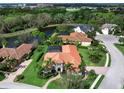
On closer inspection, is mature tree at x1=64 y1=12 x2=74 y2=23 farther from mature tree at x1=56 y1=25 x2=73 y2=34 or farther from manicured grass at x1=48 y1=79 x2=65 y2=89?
manicured grass at x1=48 y1=79 x2=65 y2=89

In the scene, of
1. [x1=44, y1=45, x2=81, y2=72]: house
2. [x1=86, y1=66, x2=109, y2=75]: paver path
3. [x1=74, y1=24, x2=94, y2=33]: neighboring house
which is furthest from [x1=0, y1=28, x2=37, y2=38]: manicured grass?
[x1=86, y1=66, x2=109, y2=75]: paver path

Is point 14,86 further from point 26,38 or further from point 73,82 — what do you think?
point 73,82

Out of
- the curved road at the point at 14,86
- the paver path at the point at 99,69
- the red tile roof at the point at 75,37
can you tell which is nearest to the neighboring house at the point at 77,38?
the red tile roof at the point at 75,37

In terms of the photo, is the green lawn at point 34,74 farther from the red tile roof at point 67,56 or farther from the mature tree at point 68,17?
the mature tree at point 68,17

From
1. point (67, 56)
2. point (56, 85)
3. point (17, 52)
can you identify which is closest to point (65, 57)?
point (67, 56)

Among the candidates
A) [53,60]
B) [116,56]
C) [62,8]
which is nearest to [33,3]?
[62,8]

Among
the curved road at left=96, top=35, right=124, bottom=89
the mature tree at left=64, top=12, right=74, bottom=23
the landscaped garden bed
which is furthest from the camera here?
the mature tree at left=64, top=12, right=74, bottom=23
